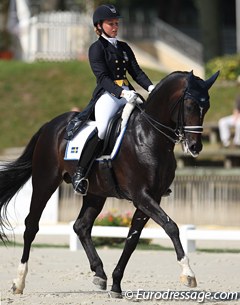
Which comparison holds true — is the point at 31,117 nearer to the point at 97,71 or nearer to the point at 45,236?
the point at 45,236

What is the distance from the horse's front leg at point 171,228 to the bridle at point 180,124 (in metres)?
0.66

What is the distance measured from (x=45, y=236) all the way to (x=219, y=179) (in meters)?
3.80

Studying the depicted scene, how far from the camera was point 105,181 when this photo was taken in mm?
10836

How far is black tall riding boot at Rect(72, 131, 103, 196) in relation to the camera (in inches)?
431

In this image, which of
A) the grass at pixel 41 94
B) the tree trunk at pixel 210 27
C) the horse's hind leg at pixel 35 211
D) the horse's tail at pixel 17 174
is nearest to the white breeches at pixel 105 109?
the horse's hind leg at pixel 35 211

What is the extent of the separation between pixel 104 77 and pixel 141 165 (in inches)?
42.5

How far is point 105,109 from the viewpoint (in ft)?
35.8

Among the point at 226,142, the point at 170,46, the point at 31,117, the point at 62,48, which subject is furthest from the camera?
the point at 170,46

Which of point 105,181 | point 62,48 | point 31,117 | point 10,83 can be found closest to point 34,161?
point 105,181

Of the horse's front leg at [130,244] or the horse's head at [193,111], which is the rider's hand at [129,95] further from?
the horse's front leg at [130,244]

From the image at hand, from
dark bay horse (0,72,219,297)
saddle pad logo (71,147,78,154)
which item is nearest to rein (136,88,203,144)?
dark bay horse (0,72,219,297)

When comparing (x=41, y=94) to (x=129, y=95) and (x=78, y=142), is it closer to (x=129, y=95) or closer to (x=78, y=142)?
(x=78, y=142)

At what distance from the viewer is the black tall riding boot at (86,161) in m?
10.9

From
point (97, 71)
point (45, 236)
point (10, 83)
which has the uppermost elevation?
point (97, 71)
